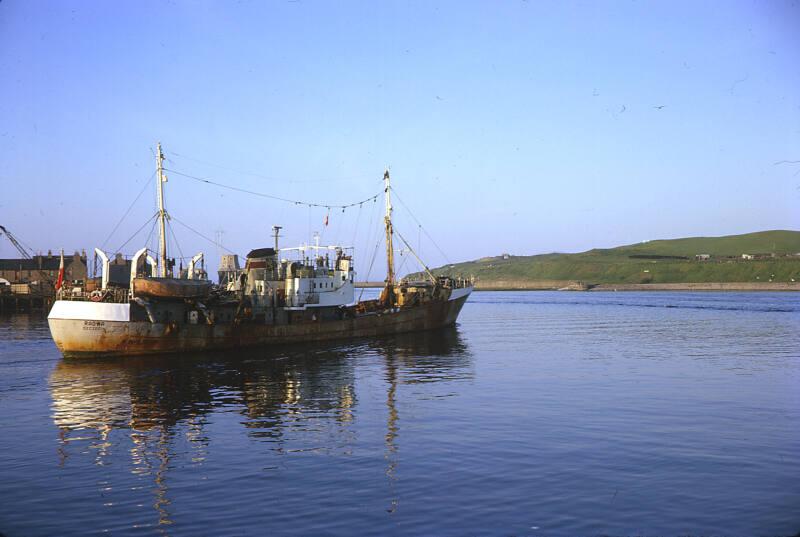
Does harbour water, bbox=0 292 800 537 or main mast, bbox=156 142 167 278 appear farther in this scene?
main mast, bbox=156 142 167 278

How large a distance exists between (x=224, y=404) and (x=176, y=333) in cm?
1987

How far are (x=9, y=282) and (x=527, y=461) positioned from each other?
419 ft

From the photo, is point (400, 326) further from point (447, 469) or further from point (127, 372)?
point (447, 469)

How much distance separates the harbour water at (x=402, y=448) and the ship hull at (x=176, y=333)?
188 cm

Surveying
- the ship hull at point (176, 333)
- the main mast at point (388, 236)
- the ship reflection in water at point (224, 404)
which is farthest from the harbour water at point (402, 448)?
the main mast at point (388, 236)

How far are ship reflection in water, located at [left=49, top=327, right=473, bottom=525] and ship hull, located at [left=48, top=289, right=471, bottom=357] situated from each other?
42.6 inches

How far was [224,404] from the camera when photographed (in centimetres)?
2888

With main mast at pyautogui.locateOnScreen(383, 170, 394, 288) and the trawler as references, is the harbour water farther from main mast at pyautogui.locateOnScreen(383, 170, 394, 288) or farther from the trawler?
main mast at pyautogui.locateOnScreen(383, 170, 394, 288)

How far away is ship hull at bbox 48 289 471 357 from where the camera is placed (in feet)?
143

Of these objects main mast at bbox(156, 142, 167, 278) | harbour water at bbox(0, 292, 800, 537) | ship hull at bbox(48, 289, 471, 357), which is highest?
main mast at bbox(156, 142, 167, 278)

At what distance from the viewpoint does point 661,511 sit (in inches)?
590

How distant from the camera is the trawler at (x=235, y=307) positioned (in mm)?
43969

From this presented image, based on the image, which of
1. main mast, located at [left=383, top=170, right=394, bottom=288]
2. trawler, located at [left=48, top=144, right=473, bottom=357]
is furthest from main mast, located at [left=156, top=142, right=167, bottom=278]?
main mast, located at [left=383, top=170, right=394, bottom=288]

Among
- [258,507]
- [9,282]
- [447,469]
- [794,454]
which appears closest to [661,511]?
[447,469]
